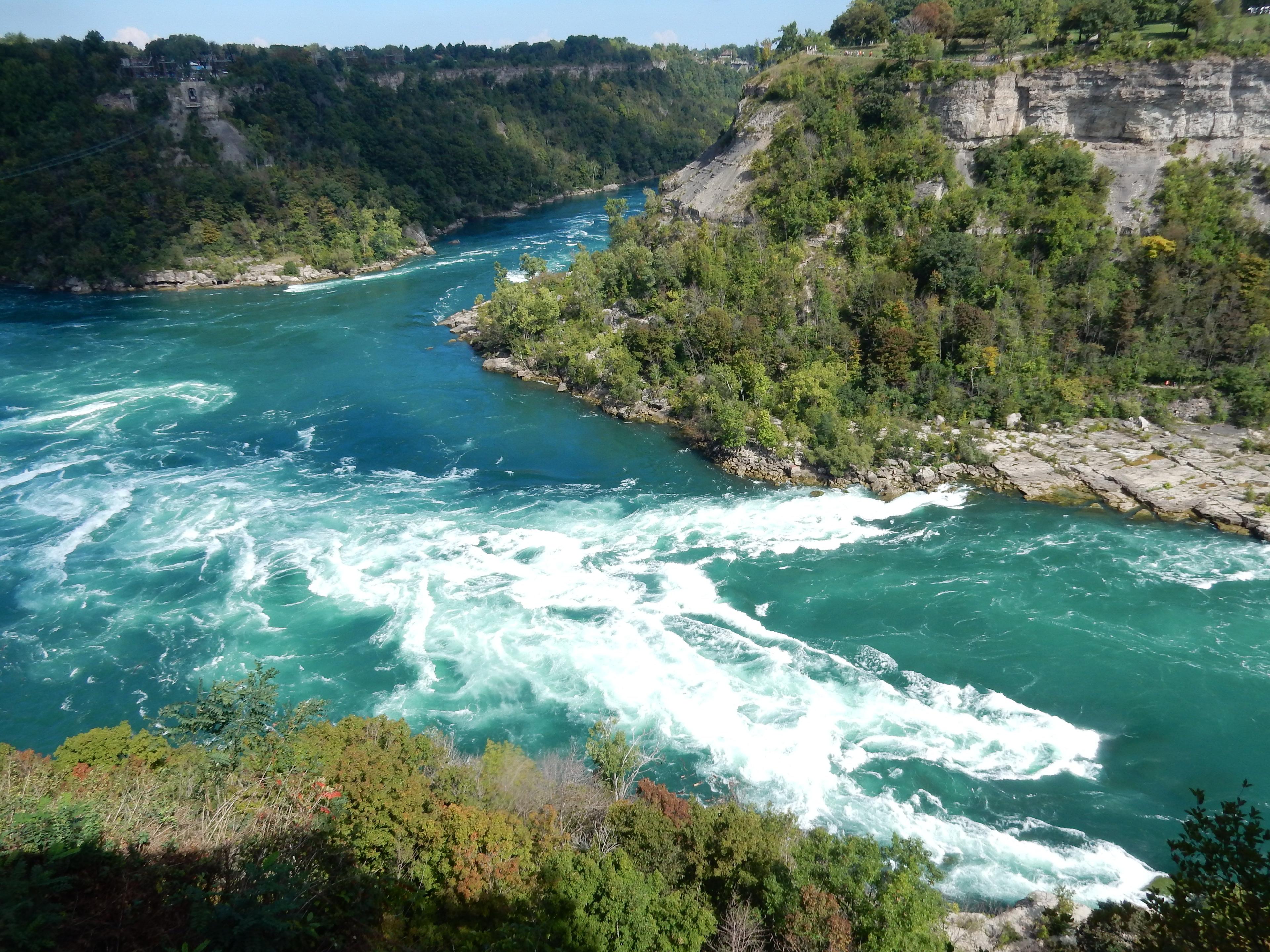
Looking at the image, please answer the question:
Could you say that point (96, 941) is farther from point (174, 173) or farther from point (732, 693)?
point (174, 173)

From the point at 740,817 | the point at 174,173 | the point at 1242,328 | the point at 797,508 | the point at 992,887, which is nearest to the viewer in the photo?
the point at 740,817

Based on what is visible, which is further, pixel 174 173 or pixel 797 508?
pixel 174 173

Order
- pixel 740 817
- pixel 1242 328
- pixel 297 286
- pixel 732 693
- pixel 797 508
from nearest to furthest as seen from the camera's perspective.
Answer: pixel 740 817 → pixel 732 693 → pixel 797 508 → pixel 1242 328 → pixel 297 286

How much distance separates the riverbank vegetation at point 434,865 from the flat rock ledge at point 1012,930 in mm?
219

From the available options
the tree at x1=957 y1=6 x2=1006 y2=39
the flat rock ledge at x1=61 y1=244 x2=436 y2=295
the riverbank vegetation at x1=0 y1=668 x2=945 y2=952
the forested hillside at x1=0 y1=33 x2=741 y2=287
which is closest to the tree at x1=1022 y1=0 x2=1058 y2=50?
the tree at x1=957 y1=6 x2=1006 y2=39

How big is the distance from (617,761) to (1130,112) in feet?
159

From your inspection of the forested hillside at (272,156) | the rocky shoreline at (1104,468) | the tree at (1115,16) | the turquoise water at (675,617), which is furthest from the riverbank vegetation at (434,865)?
the forested hillside at (272,156)

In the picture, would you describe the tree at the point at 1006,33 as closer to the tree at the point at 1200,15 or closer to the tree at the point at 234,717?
the tree at the point at 1200,15

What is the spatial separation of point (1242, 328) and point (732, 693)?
3470 centimetres

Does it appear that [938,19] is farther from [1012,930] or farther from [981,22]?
[1012,930]

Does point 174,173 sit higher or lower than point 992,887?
higher

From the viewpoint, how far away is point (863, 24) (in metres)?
65.4

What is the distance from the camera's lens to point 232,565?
3262cm

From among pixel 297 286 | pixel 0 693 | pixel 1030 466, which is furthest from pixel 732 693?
pixel 297 286
